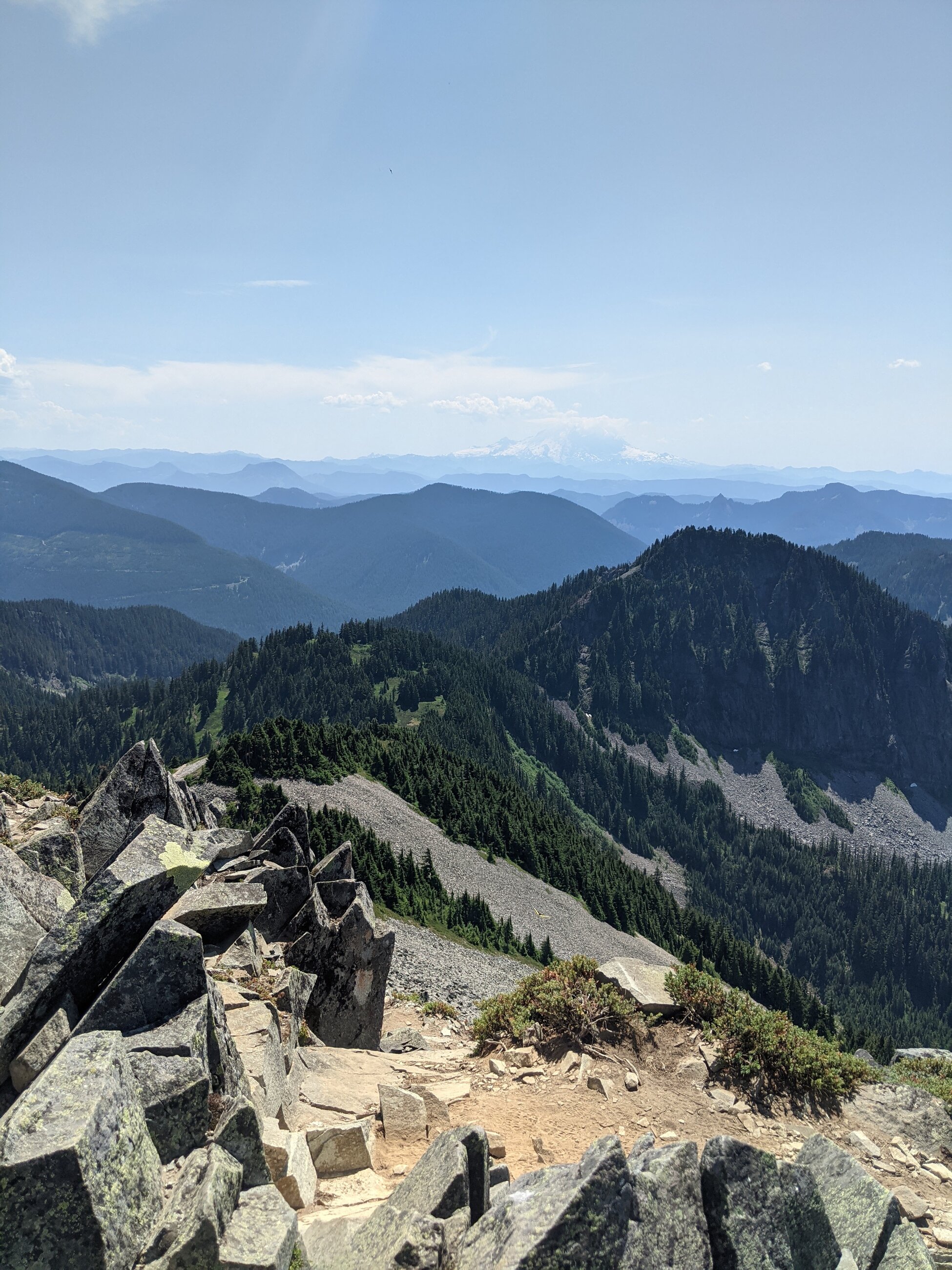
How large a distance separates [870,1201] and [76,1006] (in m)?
12.3

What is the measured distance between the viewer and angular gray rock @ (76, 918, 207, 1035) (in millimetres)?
10945

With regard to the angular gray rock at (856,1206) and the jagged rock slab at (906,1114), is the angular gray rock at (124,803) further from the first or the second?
the jagged rock slab at (906,1114)

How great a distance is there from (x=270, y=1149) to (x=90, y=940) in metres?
4.33

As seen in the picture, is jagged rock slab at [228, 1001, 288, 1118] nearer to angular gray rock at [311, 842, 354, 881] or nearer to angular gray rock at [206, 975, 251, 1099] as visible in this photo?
angular gray rock at [206, 975, 251, 1099]

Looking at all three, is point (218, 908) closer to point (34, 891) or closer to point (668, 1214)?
point (34, 891)

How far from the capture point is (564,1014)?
62.6ft

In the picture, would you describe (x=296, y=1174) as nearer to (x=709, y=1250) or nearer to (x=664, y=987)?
(x=709, y=1250)

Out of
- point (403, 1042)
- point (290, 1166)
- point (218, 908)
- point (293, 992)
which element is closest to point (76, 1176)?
point (290, 1166)

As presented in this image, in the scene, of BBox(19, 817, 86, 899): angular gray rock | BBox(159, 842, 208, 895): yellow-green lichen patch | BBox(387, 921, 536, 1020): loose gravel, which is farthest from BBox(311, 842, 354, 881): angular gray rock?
BBox(159, 842, 208, 895): yellow-green lichen patch

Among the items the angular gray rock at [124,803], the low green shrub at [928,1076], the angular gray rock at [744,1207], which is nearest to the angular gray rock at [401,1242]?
the angular gray rock at [744,1207]

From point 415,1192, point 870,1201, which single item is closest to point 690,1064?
point 870,1201

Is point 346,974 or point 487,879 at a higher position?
point 346,974

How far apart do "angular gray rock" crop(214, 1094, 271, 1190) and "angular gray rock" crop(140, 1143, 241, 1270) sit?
0.36 m

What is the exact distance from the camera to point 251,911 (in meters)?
17.4
